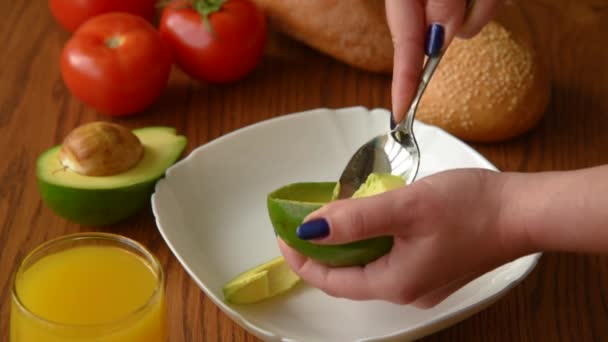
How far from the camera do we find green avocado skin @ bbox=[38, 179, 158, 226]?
1.04 metres

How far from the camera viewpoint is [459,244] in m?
0.82

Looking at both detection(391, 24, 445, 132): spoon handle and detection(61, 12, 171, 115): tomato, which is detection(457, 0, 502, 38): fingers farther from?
detection(61, 12, 171, 115): tomato

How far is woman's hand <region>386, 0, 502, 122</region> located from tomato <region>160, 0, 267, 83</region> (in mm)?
371

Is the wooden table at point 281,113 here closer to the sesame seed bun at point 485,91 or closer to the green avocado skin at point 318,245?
the sesame seed bun at point 485,91

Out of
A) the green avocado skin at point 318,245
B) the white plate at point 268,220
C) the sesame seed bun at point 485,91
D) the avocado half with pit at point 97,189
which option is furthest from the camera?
the sesame seed bun at point 485,91

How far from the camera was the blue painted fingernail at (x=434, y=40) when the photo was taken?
Result: 1.00m

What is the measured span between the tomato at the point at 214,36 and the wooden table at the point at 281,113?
0.04m

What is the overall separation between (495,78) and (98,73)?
1.89ft

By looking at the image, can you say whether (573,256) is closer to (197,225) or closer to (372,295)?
(372,295)

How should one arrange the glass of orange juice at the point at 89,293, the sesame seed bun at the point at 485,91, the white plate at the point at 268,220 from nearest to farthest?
the glass of orange juice at the point at 89,293, the white plate at the point at 268,220, the sesame seed bun at the point at 485,91

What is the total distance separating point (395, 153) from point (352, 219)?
30 cm

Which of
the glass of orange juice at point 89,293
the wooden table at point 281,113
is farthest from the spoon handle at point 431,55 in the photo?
the glass of orange juice at point 89,293

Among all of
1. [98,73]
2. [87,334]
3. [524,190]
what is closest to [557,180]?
[524,190]

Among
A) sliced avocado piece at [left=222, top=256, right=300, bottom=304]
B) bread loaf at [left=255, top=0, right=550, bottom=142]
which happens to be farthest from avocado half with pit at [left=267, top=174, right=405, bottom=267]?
bread loaf at [left=255, top=0, right=550, bottom=142]
